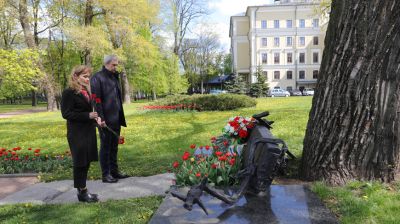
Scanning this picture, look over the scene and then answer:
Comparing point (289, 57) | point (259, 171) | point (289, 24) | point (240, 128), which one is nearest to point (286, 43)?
point (289, 57)

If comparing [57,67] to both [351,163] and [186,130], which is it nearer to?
[186,130]

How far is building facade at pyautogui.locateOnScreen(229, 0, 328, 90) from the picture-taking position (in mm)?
64500

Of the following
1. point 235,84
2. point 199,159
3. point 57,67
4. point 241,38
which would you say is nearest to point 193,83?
point 241,38

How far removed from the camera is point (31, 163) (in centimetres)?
736

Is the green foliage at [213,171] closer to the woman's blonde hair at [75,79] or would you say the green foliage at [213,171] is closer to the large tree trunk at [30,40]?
the woman's blonde hair at [75,79]

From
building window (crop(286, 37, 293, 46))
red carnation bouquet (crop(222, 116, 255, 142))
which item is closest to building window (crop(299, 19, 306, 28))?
building window (crop(286, 37, 293, 46))

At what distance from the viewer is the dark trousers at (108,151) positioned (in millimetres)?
5582

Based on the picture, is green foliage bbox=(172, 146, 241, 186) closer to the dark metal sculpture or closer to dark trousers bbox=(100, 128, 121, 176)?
the dark metal sculpture

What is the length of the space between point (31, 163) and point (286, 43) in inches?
2492

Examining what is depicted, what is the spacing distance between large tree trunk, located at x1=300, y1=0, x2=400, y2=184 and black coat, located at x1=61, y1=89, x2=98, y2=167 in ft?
9.27

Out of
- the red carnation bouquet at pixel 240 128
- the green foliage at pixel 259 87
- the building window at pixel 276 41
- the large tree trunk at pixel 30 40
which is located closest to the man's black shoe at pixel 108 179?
the red carnation bouquet at pixel 240 128

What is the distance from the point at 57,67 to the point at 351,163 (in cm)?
3935

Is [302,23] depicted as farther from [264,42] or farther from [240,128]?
[240,128]

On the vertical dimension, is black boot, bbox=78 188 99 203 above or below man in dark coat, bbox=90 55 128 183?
below
